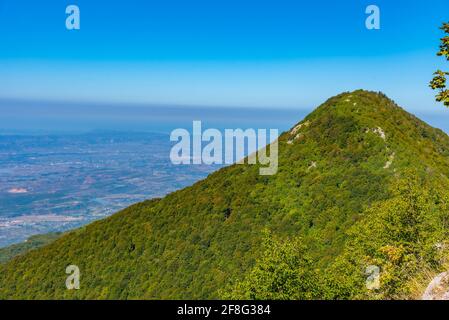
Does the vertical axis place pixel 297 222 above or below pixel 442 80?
below

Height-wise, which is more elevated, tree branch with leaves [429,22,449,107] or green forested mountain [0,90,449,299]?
tree branch with leaves [429,22,449,107]

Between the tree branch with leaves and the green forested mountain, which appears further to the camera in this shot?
the green forested mountain

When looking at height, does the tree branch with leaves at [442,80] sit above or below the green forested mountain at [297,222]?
above

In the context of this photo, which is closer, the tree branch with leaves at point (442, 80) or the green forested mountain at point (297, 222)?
the tree branch with leaves at point (442, 80)

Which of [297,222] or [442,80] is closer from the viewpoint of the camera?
[442,80]

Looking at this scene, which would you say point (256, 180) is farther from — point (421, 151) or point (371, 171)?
point (421, 151)
